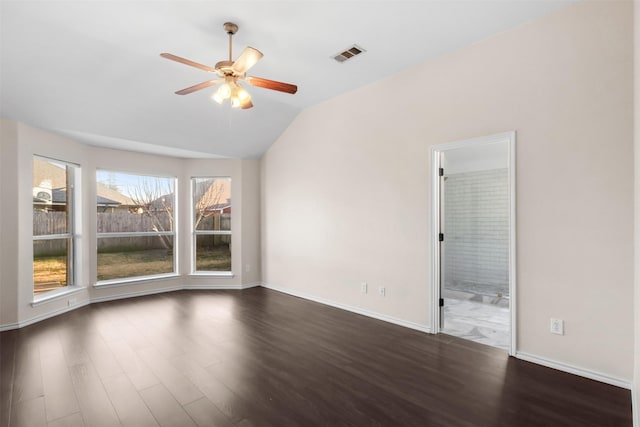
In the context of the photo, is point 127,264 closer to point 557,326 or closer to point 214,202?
point 214,202

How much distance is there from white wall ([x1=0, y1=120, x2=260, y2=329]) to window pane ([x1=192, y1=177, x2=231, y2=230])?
0.15 m

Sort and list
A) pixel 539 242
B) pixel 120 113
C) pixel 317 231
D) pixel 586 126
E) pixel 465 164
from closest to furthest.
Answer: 1. pixel 586 126
2. pixel 539 242
3. pixel 120 113
4. pixel 317 231
5. pixel 465 164

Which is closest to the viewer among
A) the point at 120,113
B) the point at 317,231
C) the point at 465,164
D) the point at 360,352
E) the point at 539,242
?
the point at 539,242

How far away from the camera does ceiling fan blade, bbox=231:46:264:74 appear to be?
239cm

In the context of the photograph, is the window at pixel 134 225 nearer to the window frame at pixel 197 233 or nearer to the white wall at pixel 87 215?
the white wall at pixel 87 215

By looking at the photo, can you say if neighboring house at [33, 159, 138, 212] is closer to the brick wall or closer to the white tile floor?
the white tile floor

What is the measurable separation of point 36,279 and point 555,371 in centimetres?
588

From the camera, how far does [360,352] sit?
3096 millimetres

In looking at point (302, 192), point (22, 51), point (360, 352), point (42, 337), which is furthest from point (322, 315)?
point (22, 51)

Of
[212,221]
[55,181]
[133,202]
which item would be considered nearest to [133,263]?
[133,202]

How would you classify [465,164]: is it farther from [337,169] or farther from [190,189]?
[190,189]

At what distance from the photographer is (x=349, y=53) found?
11.2 ft

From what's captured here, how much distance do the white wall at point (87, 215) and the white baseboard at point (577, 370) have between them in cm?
445

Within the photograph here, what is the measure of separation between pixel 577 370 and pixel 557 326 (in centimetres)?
35
